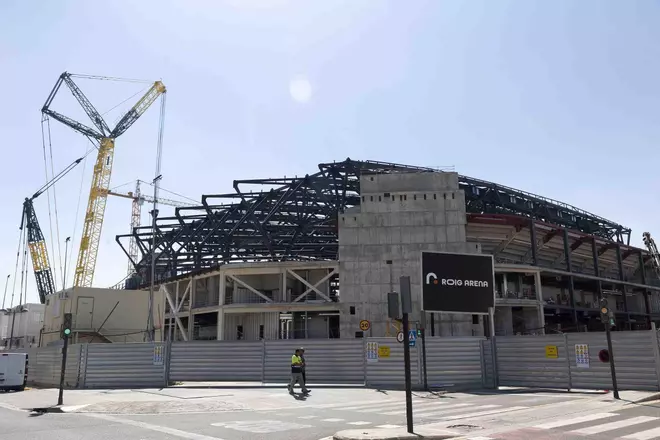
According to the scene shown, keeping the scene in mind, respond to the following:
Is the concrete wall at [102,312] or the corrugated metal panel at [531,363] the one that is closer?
the corrugated metal panel at [531,363]

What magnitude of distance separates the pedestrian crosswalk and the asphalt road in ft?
0.06

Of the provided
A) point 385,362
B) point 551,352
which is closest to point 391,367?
point 385,362

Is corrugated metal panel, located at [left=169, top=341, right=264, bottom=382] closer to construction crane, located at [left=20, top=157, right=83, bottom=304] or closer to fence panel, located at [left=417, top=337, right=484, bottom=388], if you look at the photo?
fence panel, located at [left=417, top=337, right=484, bottom=388]

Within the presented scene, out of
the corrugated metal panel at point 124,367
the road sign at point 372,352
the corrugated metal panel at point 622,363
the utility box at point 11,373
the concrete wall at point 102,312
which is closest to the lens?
the corrugated metal panel at point 622,363

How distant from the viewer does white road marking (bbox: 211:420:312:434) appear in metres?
12.4

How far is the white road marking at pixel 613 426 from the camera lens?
1123cm

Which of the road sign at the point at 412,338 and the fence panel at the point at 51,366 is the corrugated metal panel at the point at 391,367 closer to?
the road sign at the point at 412,338

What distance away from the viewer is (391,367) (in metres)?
→ 23.6

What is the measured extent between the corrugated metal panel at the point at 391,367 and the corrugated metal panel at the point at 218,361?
211 inches

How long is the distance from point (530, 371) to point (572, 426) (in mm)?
10627

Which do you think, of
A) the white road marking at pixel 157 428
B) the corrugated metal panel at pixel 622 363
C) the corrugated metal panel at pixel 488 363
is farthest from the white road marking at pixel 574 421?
the corrugated metal panel at pixel 488 363

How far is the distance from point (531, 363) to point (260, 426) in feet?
43.8

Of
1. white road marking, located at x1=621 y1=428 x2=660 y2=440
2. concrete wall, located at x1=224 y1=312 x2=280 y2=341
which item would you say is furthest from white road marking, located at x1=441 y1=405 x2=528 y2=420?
concrete wall, located at x1=224 y1=312 x2=280 y2=341

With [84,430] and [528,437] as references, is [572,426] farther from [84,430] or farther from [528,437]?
[84,430]
